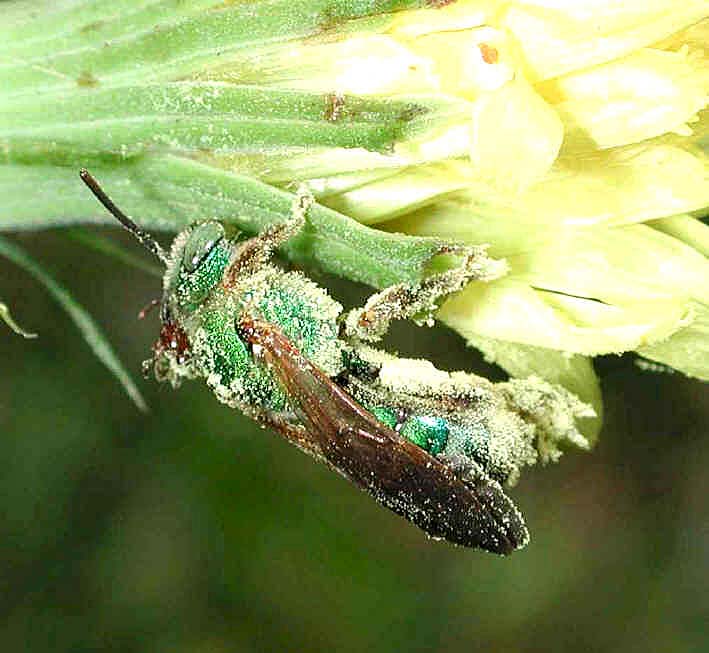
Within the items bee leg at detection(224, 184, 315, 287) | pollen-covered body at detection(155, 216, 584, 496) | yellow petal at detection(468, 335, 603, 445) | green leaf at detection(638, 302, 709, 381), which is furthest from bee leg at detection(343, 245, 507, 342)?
green leaf at detection(638, 302, 709, 381)

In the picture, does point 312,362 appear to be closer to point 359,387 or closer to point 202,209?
point 359,387

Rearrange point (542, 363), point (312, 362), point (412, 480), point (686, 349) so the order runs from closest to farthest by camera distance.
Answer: point (412, 480)
point (312, 362)
point (686, 349)
point (542, 363)

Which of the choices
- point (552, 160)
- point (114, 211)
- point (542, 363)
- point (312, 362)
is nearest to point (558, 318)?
point (542, 363)

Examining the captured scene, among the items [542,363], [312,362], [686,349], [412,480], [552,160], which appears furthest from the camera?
[542,363]

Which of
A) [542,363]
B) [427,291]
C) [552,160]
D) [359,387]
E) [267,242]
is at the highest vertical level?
[552,160]

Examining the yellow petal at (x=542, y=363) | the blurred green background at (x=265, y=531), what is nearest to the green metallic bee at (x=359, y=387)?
the yellow petal at (x=542, y=363)

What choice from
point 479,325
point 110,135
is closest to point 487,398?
point 479,325

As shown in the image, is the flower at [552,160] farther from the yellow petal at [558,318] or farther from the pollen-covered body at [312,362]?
the pollen-covered body at [312,362]
